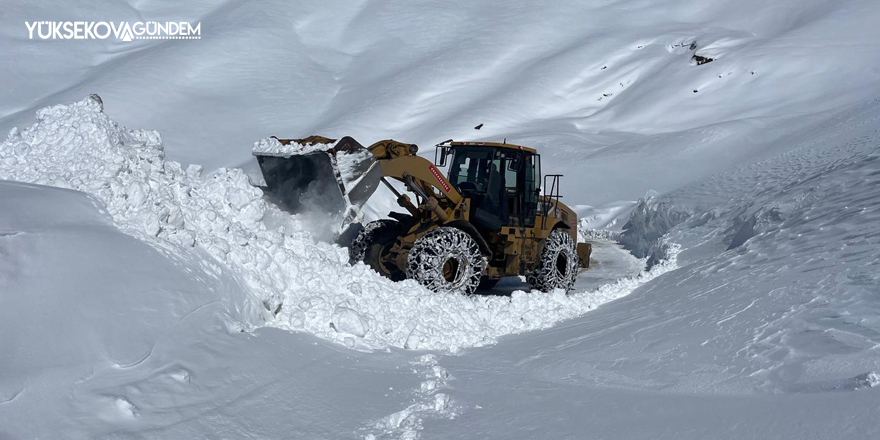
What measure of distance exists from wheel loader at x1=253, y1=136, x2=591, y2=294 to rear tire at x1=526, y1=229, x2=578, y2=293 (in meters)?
0.01

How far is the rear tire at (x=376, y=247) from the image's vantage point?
385 inches

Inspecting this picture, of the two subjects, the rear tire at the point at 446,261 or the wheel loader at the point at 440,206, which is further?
the wheel loader at the point at 440,206

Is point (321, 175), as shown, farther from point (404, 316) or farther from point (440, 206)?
point (404, 316)

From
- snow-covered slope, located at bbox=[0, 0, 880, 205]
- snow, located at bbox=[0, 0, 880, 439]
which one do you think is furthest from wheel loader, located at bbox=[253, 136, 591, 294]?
snow-covered slope, located at bbox=[0, 0, 880, 205]

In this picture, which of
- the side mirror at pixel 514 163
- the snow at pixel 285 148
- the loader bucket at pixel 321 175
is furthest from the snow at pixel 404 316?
the side mirror at pixel 514 163

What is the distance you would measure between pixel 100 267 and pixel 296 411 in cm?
164

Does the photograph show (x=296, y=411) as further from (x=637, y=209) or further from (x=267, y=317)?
(x=637, y=209)

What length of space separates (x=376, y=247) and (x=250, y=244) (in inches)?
105

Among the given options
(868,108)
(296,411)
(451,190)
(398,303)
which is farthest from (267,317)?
(868,108)

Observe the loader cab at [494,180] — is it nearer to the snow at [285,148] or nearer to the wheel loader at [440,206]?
the wheel loader at [440,206]

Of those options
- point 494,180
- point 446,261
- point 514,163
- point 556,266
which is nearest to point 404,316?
point 446,261

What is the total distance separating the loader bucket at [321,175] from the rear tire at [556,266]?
2.38m

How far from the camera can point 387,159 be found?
9.45 meters

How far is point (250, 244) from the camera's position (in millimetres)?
7387
